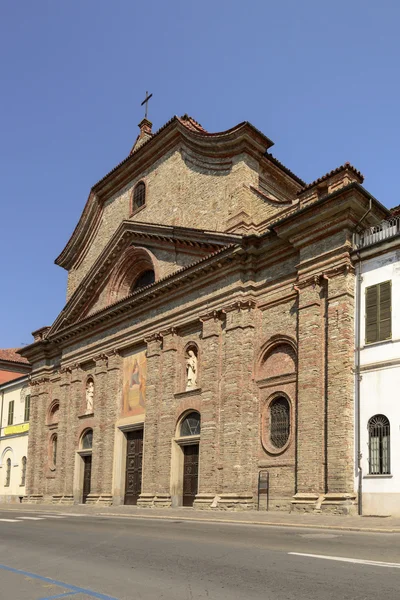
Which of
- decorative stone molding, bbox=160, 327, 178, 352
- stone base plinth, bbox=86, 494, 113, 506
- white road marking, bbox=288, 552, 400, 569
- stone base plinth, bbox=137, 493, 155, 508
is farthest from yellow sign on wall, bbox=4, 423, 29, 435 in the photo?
white road marking, bbox=288, 552, 400, 569

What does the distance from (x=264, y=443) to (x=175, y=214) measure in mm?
11351

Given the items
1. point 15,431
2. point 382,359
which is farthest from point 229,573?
point 15,431

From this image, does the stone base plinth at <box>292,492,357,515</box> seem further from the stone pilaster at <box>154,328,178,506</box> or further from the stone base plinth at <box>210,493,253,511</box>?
the stone pilaster at <box>154,328,178,506</box>

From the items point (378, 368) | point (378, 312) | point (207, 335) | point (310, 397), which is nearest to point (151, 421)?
point (207, 335)

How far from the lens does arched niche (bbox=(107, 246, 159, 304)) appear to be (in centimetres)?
3028

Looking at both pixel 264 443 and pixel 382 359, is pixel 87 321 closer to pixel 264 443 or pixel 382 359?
pixel 264 443

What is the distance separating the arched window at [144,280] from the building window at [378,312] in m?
12.4

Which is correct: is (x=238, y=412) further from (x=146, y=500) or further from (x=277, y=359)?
(x=146, y=500)

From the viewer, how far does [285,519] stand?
17109 millimetres

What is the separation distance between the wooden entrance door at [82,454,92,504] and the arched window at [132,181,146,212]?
12666mm

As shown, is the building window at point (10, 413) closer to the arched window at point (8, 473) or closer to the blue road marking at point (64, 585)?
the arched window at point (8, 473)

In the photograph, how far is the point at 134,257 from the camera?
102 ft

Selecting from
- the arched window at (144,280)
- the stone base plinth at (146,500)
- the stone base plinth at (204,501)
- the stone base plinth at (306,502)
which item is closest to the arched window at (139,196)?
the arched window at (144,280)

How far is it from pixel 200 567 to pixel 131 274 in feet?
80.1
